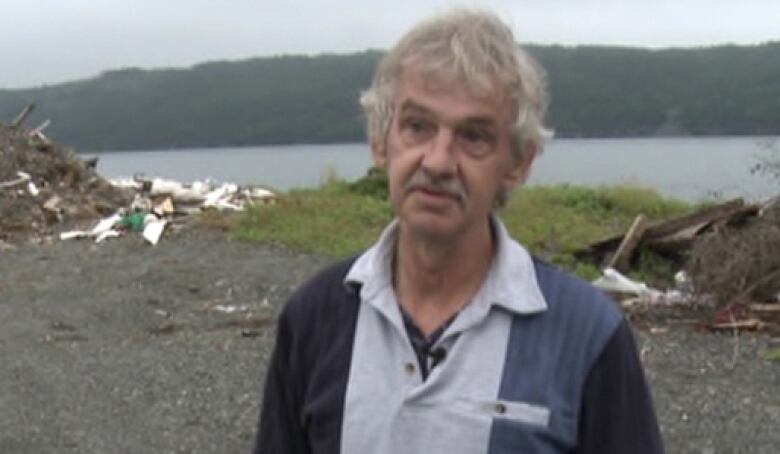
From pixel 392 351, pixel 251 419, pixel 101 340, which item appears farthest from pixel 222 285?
pixel 392 351

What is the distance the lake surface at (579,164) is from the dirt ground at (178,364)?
159cm

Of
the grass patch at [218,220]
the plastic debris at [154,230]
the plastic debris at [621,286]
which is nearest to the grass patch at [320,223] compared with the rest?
the grass patch at [218,220]

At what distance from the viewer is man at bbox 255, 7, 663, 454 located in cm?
216

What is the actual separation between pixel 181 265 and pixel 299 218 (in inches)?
124

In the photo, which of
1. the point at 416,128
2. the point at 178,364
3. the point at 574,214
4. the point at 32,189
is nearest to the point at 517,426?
the point at 416,128

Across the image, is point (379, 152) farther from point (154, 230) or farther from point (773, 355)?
point (154, 230)

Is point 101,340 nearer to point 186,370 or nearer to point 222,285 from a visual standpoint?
point 186,370

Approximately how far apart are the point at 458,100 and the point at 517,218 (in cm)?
1497

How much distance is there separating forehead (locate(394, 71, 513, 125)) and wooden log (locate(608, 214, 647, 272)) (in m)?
10.4

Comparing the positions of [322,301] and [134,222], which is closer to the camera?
[322,301]

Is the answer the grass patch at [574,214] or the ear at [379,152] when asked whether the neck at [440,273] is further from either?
the grass patch at [574,214]

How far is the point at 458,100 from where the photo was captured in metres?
2.20

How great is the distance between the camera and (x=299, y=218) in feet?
57.7

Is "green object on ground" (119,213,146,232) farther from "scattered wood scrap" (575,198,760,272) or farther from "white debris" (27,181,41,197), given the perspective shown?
"scattered wood scrap" (575,198,760,272)
